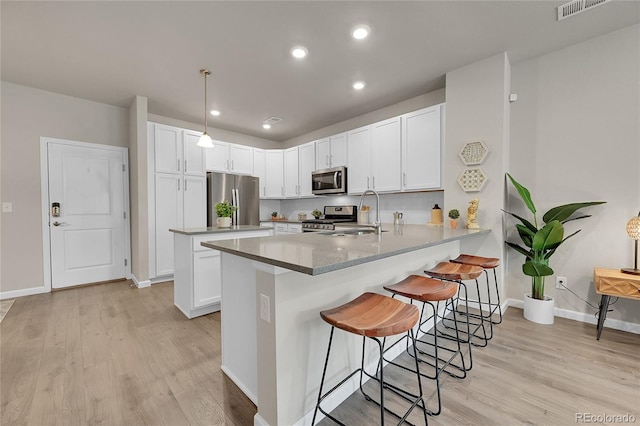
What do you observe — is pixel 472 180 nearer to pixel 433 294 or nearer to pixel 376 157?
pixel 376 157

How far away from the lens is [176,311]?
2.88m

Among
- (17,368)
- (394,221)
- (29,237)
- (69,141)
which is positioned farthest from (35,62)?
(394,221)

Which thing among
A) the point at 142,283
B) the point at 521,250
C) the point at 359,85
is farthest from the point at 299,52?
the point at 142,283

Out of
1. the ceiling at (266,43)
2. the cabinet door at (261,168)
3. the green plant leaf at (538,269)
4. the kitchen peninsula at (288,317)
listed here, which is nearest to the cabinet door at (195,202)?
the cabinet door at (261,168)

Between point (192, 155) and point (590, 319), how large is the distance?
Result: 5.37m

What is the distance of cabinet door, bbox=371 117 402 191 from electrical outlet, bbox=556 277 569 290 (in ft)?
6.28

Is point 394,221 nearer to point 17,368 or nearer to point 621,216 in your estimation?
point 621,216

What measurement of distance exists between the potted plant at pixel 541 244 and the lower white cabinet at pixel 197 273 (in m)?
2.89

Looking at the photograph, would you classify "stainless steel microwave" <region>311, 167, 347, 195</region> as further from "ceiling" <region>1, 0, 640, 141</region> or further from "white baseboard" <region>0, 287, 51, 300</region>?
"white baseboard" <region>0, 287, 51, 300</region>

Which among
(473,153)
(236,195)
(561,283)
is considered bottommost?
(561,283)

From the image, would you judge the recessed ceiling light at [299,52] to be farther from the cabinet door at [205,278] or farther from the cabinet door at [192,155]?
the cabinet door at [192,155]

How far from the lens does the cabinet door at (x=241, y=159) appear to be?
4.82 metres

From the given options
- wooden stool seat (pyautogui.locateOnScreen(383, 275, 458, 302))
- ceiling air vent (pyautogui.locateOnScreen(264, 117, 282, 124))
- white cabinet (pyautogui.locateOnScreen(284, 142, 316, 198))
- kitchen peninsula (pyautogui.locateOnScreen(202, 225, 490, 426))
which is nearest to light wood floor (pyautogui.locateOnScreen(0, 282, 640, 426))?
kitchen peninsula (pyautogui.locateOnScreen(202, 225, 490, 426))

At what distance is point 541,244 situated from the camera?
2.43 m
